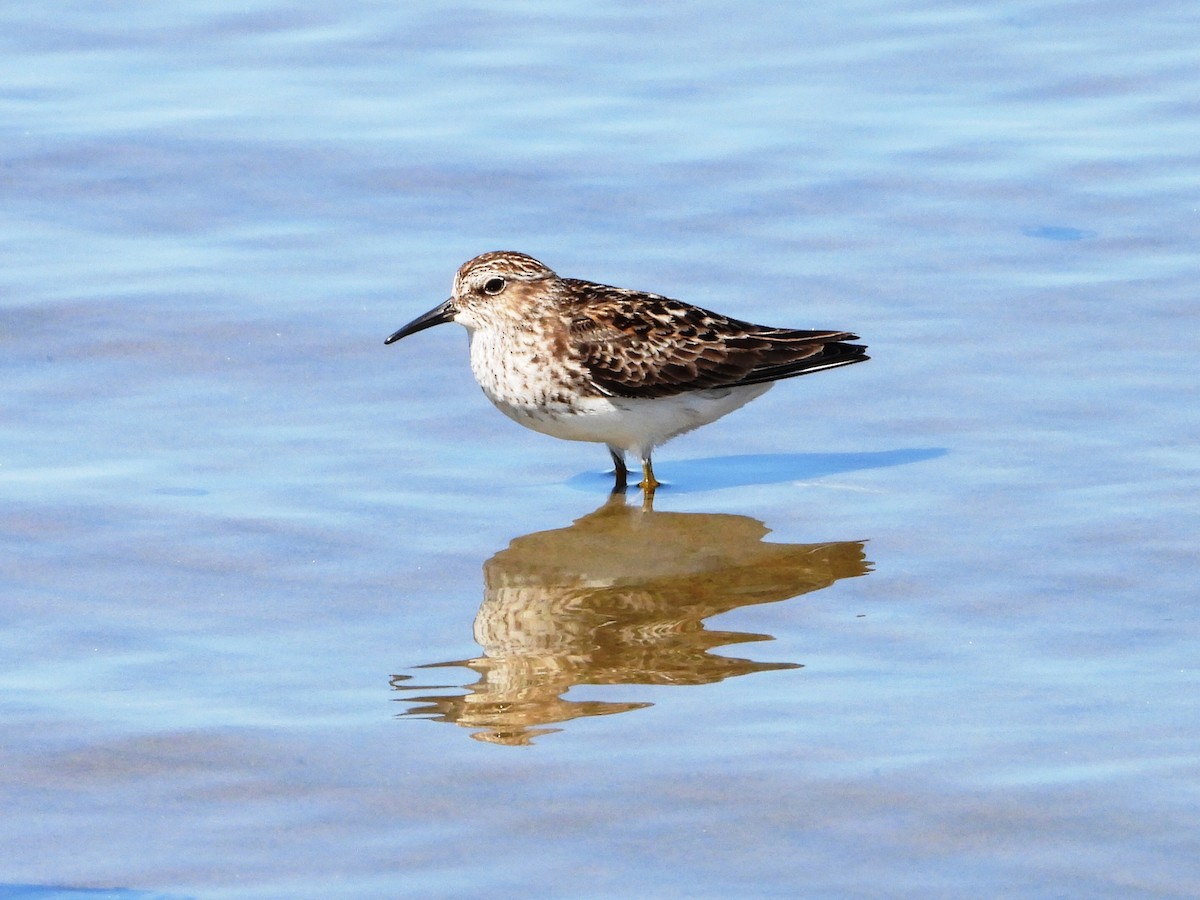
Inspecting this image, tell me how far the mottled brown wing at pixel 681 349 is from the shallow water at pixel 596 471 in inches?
15.4

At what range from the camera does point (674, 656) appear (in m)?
7.55

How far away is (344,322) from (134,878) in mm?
5668

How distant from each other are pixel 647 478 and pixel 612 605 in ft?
6.11

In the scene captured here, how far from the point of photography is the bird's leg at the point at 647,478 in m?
9.94

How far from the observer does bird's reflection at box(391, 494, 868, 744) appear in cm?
717

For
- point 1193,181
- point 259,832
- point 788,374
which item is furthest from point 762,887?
point 1193,181

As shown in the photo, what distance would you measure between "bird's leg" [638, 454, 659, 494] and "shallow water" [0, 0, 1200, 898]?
19 cm

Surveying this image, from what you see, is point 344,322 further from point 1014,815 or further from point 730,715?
point 1014,815

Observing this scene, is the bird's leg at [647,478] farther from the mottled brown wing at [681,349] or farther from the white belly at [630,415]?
the mottled brown wing at [681,349]

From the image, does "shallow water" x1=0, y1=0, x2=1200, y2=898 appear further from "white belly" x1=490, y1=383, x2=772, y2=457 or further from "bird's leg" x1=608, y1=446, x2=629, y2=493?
"white belly" x1=490, y1=383, x2=772, y2=457

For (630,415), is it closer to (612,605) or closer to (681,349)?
(681,349)

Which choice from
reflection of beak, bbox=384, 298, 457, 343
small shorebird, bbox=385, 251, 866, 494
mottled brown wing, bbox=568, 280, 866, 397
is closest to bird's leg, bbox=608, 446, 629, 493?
small shorebird, bbox=385, 251, 866, 494

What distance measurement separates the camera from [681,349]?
10266 millimetres

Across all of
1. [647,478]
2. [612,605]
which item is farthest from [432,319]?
[612,605]
